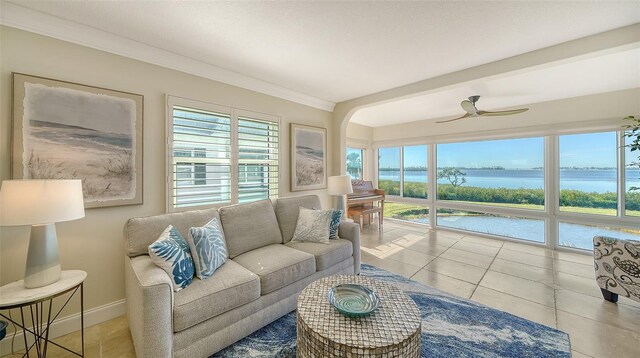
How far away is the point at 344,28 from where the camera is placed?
207 cm

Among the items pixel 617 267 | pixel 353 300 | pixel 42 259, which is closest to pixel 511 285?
pixel 617 267

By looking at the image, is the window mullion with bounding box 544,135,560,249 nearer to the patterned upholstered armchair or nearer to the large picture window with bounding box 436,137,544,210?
the large picture window with bounding box 436,137,544,210

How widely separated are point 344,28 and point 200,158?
2046 millimetres

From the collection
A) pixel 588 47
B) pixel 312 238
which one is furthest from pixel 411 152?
pixel 312 238

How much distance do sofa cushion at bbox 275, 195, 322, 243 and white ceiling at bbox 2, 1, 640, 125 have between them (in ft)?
5.44

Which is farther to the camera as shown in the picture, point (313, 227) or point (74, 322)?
point (313, 227)

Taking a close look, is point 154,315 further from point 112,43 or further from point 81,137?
point 112,43

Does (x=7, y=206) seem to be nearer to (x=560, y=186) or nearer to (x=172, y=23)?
(x=172, y=23)

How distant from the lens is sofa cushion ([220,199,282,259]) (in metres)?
2.44

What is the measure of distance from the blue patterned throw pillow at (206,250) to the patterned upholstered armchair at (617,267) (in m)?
3.78

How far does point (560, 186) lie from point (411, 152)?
273cm

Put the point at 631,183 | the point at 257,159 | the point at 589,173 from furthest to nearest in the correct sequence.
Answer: the point at 589,173 < the point at 631,183 < the point at 257,159

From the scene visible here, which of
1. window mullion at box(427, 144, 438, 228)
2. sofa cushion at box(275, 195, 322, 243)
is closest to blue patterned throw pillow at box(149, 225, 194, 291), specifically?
sofa cushion at box(275, 195, 322, 243)

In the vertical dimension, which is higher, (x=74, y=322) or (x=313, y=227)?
(x=313, y=227)
